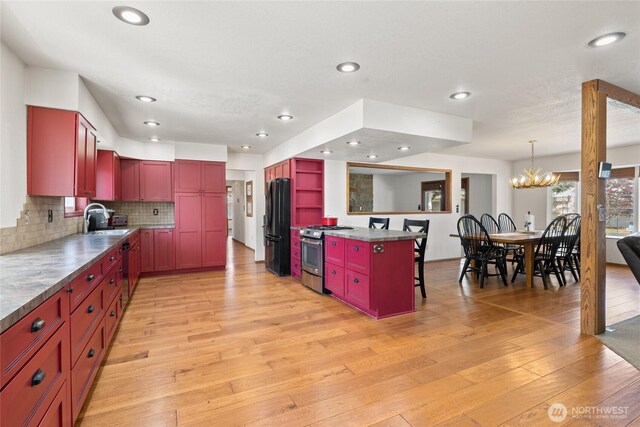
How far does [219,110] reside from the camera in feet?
12.5

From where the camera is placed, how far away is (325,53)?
241 centimetres

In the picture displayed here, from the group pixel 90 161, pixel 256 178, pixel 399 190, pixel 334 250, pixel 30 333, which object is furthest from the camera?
pixel 399 190

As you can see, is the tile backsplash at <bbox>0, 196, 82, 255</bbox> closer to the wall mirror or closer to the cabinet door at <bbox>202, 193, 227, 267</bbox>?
the cabinet door at <bbox>202, 193, 227, 267</bbox>

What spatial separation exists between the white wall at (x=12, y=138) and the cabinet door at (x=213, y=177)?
10.7 ft

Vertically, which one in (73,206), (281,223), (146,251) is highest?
(73,206)

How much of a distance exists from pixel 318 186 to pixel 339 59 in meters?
3.47

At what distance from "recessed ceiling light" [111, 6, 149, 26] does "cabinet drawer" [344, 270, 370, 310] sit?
286 cm

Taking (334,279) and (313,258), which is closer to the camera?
(334,279)

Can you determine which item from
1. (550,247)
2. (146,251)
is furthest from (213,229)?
(550,247)

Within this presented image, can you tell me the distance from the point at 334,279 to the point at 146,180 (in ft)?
12.7

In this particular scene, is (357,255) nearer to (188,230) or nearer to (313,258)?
(313,258)

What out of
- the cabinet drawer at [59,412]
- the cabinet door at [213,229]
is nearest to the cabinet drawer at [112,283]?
the cabinet drawer at [59,412]

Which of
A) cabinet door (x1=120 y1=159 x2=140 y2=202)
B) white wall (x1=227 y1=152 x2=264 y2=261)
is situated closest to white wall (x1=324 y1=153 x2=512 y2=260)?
white wall (x1=227 y1=152 x2=264 y2=261)

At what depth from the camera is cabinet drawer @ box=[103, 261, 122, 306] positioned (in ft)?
8.18
